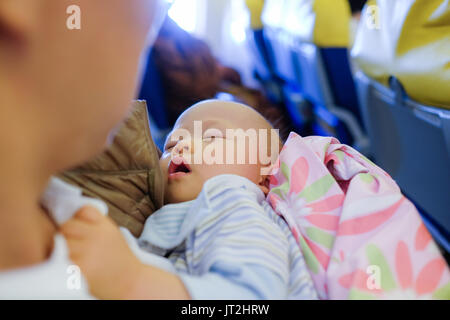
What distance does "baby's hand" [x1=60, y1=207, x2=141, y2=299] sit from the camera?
48 cm

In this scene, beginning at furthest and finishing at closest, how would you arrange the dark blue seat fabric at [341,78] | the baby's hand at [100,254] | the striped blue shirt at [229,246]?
the dark blue seat fabric at [341,78], the striped blue shirt at [229,246], the baby's hand at [100,254]

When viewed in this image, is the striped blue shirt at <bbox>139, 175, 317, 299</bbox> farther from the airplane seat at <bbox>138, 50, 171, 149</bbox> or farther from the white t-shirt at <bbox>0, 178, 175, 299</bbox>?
the airplane seat at <bbox>138, 50, 171, 149</bbox>

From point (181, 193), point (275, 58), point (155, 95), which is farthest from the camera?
point (275, 58)

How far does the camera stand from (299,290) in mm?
632

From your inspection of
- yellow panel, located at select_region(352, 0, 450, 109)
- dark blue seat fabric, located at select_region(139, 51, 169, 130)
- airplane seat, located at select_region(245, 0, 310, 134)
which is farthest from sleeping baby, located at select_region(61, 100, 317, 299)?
dark blue seat fabric, located at select_region(139, 51, 169, 130)

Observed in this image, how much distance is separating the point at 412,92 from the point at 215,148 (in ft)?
2.04

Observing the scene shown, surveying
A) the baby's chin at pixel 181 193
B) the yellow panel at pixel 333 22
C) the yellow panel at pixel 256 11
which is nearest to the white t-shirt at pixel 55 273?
the baby's chin at pixel 181 193

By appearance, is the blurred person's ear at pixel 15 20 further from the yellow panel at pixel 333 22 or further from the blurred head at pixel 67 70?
the yellow panel at pixel 333 22

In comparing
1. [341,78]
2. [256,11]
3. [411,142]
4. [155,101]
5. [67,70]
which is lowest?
[155,101]

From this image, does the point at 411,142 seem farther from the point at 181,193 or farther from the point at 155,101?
the point at 155,101

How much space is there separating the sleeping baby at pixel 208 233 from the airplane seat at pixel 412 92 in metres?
0.40

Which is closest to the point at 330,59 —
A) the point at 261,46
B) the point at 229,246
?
the point at 229,246

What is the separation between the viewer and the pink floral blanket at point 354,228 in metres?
0.62

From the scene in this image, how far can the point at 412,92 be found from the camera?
120cm
